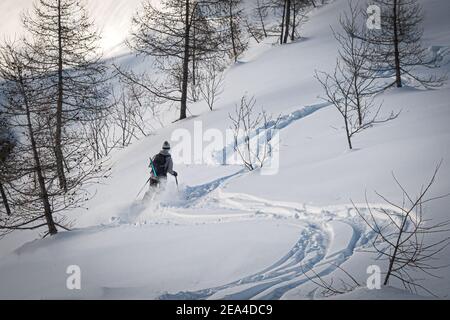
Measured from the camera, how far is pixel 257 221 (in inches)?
254

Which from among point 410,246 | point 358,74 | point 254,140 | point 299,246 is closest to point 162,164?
point 254,140

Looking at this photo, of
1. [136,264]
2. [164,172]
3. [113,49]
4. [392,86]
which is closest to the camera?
[136,264]

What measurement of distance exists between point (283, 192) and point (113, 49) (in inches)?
1691

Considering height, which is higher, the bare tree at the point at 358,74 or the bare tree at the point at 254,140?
the bare tree at the point at 358,74

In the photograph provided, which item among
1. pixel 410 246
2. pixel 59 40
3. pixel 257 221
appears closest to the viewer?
pixel 410 246

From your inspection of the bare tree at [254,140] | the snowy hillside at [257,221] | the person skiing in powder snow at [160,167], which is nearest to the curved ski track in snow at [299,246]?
the snowy hillside at [257,221]

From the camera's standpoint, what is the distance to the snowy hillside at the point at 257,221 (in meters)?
4.60

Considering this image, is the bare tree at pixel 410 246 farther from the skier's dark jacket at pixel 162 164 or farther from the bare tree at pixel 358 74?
the skier's dark jacket at pixel 162 164

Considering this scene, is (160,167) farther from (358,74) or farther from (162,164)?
(358,74)

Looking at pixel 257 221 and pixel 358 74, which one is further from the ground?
pixel 358 74

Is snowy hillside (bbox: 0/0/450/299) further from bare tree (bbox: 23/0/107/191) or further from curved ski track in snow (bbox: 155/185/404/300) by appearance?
bare tree (bbox: 23/0/107/191)

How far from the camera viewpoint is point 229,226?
637cm
